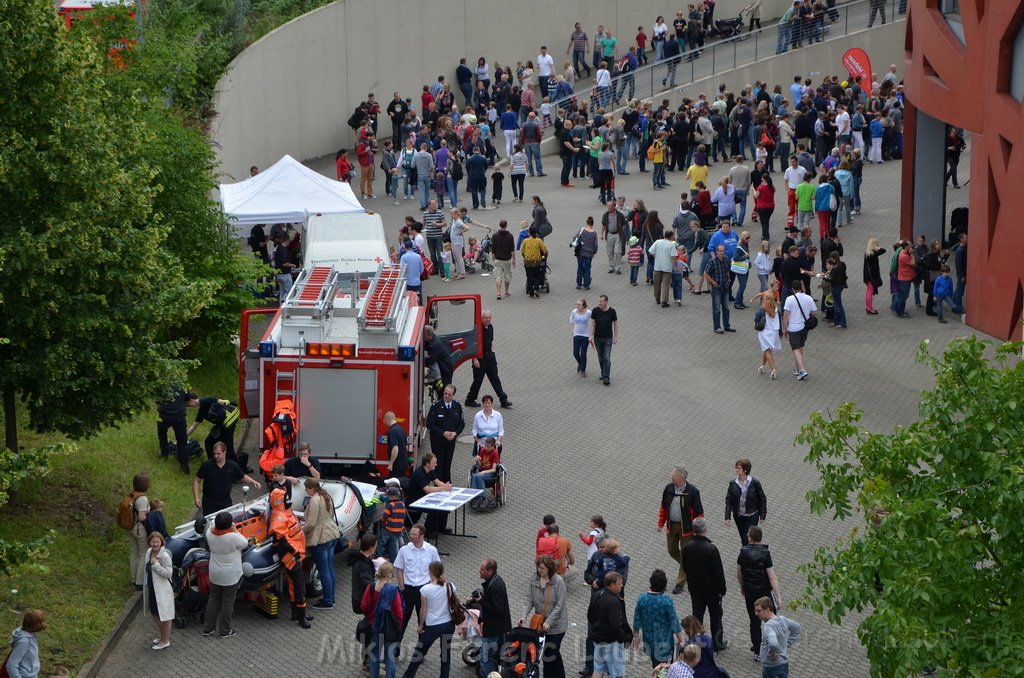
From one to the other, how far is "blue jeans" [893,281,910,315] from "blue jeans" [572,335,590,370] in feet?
20.3

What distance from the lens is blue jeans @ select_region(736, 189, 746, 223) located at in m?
30.8

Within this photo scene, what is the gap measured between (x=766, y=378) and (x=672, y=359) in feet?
5.56

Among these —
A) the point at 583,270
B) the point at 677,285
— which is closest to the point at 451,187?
the point at 583,270

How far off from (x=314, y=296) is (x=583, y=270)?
9.73 m

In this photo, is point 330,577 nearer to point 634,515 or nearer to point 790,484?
point 634,515

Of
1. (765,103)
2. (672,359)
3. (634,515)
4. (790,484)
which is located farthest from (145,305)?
(765,103)

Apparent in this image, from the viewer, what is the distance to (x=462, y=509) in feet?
58.4

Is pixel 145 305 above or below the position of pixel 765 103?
below

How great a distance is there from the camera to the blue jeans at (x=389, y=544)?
623 inches

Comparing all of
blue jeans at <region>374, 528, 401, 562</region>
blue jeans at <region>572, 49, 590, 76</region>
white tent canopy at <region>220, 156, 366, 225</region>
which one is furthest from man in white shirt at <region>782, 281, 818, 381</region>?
blue jeans at <region>572, 49, 590, 76</region>

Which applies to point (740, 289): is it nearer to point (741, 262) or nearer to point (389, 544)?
point (741, 262)

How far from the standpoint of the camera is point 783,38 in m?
44.3

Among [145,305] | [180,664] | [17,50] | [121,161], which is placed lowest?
[180,664]

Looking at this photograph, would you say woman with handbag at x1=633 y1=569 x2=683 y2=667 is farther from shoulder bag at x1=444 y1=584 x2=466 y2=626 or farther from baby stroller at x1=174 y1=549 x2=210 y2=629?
baby stroller at x1=174 y1=549 x2=210 y2=629
